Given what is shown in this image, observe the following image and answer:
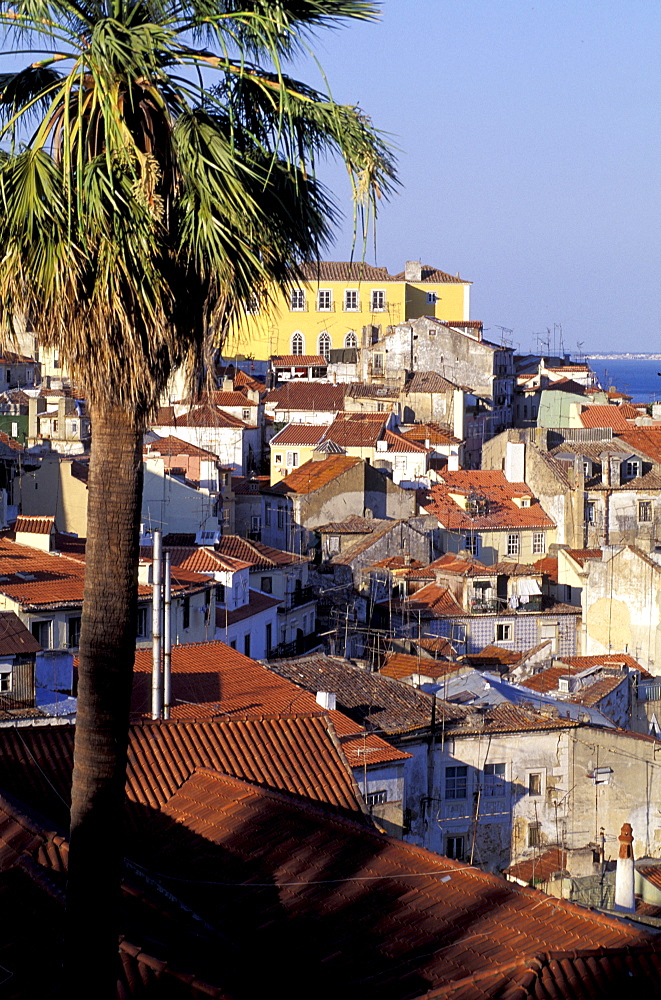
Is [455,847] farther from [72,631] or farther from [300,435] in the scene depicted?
[300,435]

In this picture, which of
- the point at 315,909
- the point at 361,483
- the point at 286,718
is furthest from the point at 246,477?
the point at 315,909

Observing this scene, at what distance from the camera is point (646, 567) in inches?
1630

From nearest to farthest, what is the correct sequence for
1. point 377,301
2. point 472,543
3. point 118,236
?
point 118,236 < point 472,543 < point 377,301

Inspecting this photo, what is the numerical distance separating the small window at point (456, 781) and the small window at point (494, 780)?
500mm

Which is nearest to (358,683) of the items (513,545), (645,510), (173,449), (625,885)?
(625,885)

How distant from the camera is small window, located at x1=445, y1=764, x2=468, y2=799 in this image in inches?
946

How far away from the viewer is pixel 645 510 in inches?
2211

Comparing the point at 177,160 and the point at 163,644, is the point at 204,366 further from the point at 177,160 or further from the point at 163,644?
the point at 163,644

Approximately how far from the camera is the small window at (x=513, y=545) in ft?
178

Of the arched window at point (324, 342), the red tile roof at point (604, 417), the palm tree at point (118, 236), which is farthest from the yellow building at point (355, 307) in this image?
the palm tree at point (118, 236)

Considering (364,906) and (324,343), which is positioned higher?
(324,343)

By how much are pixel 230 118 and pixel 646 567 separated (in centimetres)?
3565

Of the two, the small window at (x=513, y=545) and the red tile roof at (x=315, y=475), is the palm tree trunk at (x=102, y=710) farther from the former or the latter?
the red tile roof at (x=315, y=475)

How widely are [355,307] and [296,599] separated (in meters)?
55.2
